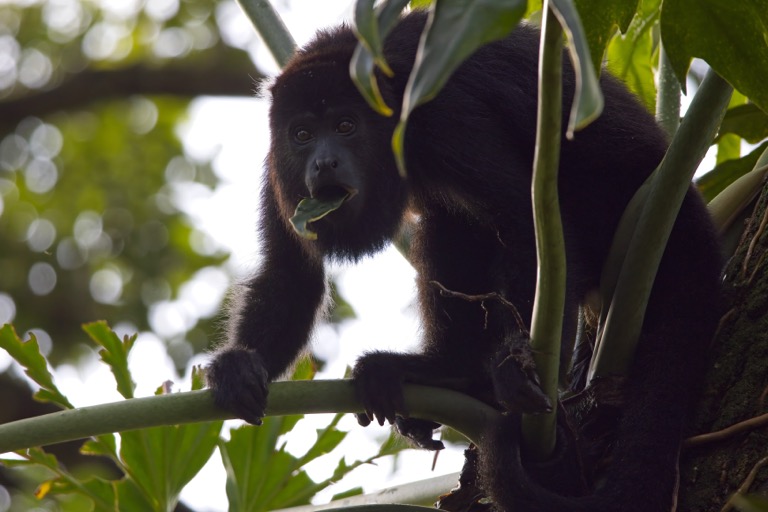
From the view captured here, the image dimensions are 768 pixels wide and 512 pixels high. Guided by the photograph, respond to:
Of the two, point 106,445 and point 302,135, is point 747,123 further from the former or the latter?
point 106,445

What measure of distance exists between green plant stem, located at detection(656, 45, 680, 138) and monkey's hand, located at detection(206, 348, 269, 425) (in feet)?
5.61

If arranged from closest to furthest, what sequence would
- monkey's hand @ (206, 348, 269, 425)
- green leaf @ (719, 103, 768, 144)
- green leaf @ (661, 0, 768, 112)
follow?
1. green leaf @ (661, 0, 768, 112)
2. monkey's hand @ (206, 348, 269, 425)
3. green leaf @ (719, 103, 768, 144)

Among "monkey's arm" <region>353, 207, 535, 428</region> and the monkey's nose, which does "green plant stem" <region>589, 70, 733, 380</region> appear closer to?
"monkey's arm" <region>353, 207, 535, 428</region>

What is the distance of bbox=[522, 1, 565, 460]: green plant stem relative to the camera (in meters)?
1.57

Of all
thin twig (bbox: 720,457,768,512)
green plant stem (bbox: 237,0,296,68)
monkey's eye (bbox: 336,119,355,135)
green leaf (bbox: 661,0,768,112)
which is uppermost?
green plant stem (bbox: 237,0,296,68)

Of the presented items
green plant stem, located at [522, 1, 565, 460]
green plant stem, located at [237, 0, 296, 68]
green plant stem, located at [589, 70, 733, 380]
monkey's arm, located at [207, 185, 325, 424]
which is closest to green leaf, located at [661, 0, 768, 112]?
green plant stem, located at [589, 70, 733, 380]

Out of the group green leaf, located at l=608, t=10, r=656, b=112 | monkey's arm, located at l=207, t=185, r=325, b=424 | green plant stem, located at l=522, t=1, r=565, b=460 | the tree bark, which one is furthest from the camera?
green leaf, located at l=608, t=10, r=656, b=112

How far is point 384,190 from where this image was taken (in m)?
4.02

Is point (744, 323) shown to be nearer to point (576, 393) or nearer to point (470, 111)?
point (576, 393)

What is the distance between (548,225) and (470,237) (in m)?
1.94

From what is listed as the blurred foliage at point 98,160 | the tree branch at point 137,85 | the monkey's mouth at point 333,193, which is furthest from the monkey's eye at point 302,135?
the tree branch at point 137,85

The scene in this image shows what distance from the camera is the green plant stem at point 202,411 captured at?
7.18 feet

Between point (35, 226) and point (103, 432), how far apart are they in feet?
27.9

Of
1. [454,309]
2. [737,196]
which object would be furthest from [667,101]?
[454,309]
